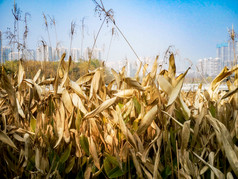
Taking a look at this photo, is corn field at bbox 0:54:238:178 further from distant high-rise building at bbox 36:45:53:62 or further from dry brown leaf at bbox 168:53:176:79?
distant high-rise building at bbox 36:45:53:62

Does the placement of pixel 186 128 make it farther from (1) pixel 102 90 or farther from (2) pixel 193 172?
(1) pixel 102 90

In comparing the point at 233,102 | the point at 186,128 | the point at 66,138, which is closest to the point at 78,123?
the point at 66,138

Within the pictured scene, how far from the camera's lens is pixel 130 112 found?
545mm

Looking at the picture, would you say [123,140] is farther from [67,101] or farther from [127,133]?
[67,101]

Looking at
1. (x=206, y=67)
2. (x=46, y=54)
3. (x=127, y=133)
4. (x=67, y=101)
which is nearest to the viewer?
(x=127, y=133)

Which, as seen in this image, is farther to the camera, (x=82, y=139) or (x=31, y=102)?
(x=31, y=102)

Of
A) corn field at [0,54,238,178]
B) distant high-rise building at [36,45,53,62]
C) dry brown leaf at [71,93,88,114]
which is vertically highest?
distant high-rise building at [36,45,53,62]

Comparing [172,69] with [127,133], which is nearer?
[127,133]

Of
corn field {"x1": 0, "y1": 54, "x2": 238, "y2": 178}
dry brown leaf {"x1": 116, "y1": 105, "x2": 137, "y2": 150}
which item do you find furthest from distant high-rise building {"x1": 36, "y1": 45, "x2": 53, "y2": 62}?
dry brown leaf {"x1": 116, "y1": 105, "x2": 137, "y2": 150}

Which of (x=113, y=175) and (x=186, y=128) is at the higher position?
(x=186, y=128)

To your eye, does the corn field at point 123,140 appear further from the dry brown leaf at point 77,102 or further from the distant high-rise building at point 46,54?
the distant high-rise building at point 46,54

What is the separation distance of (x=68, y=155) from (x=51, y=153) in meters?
0.05

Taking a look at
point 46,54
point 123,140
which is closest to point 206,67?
point 46,54

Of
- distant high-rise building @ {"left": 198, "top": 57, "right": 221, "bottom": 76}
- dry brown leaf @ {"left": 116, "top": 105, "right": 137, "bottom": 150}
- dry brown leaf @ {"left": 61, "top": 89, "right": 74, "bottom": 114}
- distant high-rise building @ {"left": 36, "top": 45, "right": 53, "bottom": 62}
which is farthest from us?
distant high-rise building @ {"left": 198, "top": 57, "right": 221, "bottom": 76}
